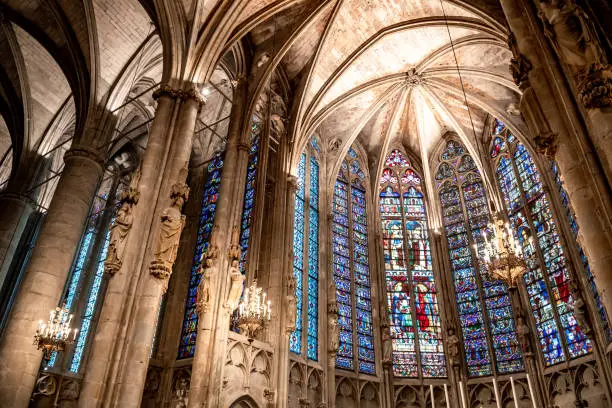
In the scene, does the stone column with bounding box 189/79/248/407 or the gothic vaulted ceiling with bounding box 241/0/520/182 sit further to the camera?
the gothic vaulted ceiling with bounding box 241/0/520/182

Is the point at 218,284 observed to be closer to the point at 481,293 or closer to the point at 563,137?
the point at 563,137

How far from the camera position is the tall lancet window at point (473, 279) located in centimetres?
1675

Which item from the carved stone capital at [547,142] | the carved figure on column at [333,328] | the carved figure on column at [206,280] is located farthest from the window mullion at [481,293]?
the carved stone capital at [547,142]

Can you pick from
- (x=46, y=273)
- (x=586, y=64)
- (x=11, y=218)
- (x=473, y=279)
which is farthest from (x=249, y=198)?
(x=586, y=64)

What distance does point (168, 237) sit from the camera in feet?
32.8

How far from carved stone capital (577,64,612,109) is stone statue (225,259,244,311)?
834 centimetres

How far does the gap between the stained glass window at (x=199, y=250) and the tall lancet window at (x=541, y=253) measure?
10.8 metres

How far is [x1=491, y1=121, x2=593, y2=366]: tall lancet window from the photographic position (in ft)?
49.6

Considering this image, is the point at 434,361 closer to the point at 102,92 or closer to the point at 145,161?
the point at 145,161

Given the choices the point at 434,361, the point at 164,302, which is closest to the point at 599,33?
the point at 434,361

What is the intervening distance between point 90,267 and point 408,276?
12539mm

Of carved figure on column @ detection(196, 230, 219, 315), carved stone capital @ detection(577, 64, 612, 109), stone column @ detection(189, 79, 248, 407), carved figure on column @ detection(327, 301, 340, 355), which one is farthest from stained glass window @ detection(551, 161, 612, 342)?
carved figure on column @ detection(196, 230, 219, 315)

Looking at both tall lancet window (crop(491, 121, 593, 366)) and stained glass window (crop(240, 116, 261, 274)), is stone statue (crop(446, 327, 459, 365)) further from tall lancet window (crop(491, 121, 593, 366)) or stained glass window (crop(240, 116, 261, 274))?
stained glass window (crop(240, 116, 261, 274))

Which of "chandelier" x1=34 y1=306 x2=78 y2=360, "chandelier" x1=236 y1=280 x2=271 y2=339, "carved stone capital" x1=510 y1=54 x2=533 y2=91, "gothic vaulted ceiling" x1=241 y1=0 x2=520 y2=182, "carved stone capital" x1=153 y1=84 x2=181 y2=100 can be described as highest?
"gothic vaulted ceiling" x1=241 y1=0 x2=520 y2=182
